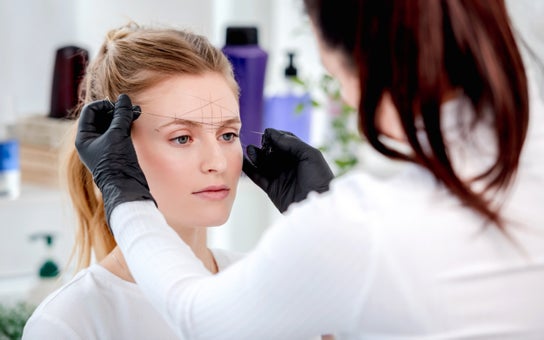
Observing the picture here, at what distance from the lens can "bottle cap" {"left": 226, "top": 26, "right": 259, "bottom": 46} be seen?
5.70ft

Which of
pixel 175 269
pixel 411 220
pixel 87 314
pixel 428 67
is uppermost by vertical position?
pixel 428 67

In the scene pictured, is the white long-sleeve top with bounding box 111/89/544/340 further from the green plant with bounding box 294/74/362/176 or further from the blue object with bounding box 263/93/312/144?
the green plant with bounding box 294/74/362/176

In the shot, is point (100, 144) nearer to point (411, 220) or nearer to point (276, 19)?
point (411, 220)

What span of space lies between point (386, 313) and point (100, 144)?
17.8 inches

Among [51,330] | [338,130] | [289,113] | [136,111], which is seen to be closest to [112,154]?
[136,111]

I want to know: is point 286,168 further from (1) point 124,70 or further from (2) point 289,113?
(2) point 289,113

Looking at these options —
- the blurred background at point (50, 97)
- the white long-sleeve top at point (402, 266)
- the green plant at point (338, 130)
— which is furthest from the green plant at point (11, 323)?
the white long-sleeve top at point (402, 266)

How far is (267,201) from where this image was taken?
214 centimetres

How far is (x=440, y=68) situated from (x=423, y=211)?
0.14m

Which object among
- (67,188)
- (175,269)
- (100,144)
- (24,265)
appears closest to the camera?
(175,269)

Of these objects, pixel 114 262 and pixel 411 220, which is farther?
pixel 114 262

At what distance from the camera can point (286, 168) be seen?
126 centimetres

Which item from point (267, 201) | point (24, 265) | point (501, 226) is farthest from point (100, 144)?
point (267, 201)

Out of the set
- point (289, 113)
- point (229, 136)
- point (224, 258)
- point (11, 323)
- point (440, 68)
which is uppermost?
point (440, 68)
